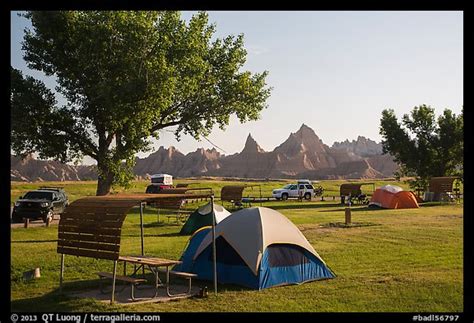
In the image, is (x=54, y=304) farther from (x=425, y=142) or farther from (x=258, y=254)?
(x=425, y=142)

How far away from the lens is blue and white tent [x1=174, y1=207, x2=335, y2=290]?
12.6 meters

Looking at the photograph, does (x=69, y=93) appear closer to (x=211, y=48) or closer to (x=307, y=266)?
(x=211, y=48)

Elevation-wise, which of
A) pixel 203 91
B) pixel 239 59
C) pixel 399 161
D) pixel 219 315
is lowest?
pixel 219 315

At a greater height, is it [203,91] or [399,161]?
[203,91]

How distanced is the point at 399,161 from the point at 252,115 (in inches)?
873

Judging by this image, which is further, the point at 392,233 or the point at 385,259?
the point at 392,233

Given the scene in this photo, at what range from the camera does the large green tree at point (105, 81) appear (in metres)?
27.5

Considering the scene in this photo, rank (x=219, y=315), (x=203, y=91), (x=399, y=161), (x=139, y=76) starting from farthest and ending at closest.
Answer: (x=399, y=161) → (x=203, y=91) → (x=139, y=76) → (x=219, y=315)

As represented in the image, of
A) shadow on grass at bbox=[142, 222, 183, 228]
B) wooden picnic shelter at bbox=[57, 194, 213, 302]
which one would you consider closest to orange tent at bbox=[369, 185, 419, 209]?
shadow on grass at bbox=[142, 222, 183, 228]

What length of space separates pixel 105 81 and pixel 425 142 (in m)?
34.4

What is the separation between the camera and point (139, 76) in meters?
27.5

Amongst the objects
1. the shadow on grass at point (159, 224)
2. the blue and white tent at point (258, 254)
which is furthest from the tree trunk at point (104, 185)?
the blue and white tent at point (258, 254)

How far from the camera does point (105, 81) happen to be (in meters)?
27.2

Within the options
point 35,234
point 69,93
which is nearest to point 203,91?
point 69,93
